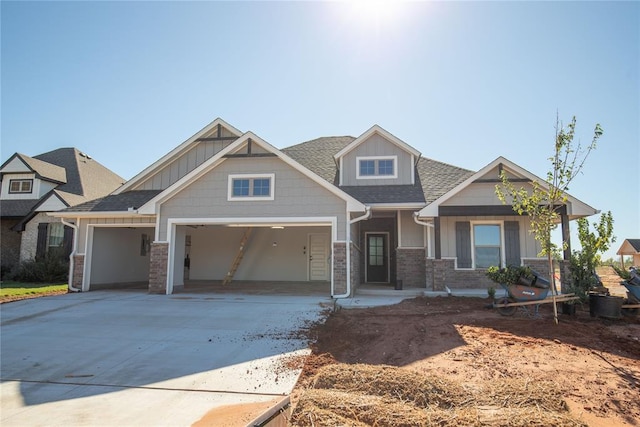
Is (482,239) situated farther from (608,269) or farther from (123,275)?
(608,269)

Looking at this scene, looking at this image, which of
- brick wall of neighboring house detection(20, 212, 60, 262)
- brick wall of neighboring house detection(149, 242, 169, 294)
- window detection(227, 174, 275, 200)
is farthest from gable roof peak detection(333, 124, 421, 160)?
brick wall of neighboring house detection(20, 212, 60, 262)

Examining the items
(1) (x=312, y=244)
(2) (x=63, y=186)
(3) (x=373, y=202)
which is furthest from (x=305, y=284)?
(2) (x=63, y=186)

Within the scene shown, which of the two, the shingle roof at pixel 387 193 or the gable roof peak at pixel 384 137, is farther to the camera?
the gable roof peak at pixel 384 137

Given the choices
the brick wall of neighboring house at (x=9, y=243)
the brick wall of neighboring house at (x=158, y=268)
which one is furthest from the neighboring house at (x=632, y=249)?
the brick wall of neighboring house at (x=9, y=243)

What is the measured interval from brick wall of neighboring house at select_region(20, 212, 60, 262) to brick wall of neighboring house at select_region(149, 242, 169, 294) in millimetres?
9272

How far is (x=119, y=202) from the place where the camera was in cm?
1365

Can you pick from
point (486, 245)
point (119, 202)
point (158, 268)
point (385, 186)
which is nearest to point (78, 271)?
point (119, 202)

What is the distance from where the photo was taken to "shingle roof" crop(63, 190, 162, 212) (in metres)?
13.1

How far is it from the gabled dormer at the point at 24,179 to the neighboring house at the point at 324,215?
861cm

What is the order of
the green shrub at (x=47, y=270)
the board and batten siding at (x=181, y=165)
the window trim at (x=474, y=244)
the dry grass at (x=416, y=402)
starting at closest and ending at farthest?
the dry grass at (x=416, y=402)
the window trim at (x=474, y=244)
the board and batten siding at (x=181, y=165)
the green shrub at (x=47, y=270)

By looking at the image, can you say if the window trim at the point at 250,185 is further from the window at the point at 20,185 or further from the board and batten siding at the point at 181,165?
the window at the point at 20,185

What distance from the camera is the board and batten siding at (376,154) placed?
46.2 feet

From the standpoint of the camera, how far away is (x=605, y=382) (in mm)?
4539

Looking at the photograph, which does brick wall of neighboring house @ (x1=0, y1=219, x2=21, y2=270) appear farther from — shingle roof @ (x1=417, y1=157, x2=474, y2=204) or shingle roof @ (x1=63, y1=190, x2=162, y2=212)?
shingle roof @ (x1=417, y1=157, x2=474, y2=204)
